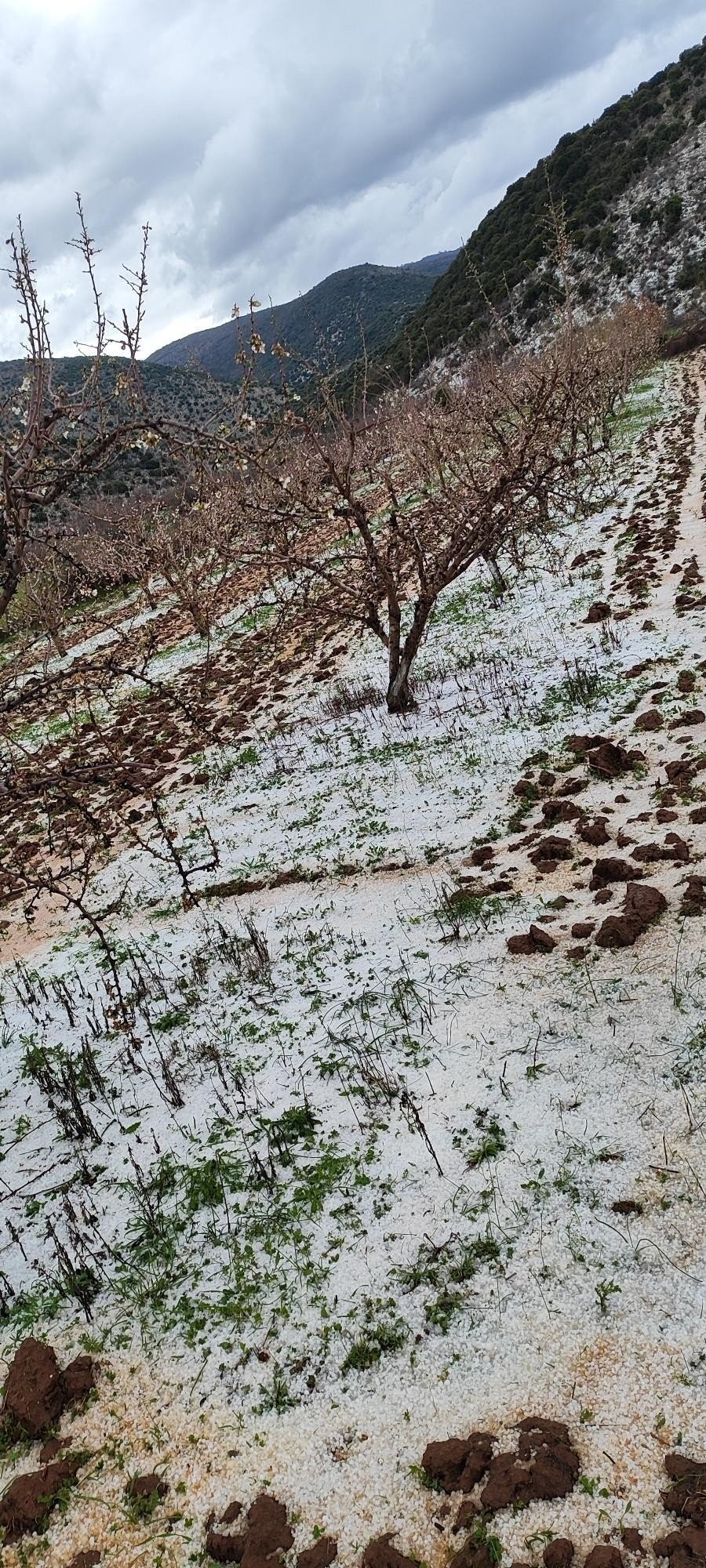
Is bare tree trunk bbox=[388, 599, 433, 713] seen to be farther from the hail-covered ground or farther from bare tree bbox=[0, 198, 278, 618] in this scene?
bare tree bbox=[0, 198, 278, 618]

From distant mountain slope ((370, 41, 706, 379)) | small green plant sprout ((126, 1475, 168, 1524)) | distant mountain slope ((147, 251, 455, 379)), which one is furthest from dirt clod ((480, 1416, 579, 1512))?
distant mountain slope ((147, 251, 455, 379))

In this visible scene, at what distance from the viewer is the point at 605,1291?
266 centimetres

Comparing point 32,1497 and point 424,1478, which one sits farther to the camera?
point 32,1497

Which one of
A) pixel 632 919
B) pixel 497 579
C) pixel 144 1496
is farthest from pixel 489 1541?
pixel 497 579

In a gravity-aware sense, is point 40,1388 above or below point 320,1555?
above

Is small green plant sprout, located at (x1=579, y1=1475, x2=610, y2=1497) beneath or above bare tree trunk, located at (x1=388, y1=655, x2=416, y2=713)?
beneath

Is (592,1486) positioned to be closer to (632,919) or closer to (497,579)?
(632,919)

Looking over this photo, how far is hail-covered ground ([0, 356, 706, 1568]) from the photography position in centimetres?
247

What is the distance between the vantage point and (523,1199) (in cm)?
304

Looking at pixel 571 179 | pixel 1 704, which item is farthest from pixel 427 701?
pixel 571 179

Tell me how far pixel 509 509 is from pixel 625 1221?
6480 mm

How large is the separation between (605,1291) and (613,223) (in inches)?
2621

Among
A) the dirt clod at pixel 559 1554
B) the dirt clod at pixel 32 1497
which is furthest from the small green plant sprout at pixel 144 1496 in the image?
the dirt clod at pixel 559 1554

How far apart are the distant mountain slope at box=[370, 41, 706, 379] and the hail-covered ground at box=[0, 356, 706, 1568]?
140 feet
